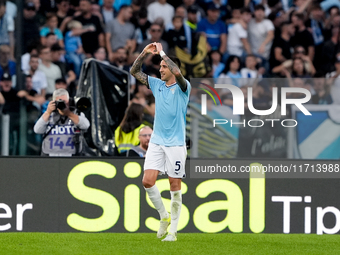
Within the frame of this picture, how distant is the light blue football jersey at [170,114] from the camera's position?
268 inches

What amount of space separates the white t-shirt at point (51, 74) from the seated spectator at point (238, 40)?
334cm

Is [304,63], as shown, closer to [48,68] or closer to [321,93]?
[321,93]

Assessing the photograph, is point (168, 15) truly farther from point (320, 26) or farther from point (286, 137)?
point (286, 137)

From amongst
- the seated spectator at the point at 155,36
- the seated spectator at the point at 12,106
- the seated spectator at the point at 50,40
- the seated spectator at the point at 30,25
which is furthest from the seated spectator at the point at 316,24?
the seated spectator at the point at 12,106

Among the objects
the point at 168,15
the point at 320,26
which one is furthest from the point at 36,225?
the point at 320,26

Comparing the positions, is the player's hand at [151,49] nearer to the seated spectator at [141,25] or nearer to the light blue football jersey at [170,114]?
the light blue football jersey at [170,114]

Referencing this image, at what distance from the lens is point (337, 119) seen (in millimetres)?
9008

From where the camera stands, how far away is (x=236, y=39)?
12.4m

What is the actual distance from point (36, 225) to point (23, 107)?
248cm

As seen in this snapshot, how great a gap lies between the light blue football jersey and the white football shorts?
0.06 m

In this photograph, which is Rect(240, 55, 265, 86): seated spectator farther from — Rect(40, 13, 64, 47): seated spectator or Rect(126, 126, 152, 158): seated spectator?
Rect(126, 126, 152, 158): seated spectator

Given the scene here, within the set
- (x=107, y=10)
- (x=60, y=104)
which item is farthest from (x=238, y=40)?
(x=60, y=104)

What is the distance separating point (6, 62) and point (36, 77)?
57 cm

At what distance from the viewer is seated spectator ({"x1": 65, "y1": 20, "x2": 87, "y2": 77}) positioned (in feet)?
37.7
